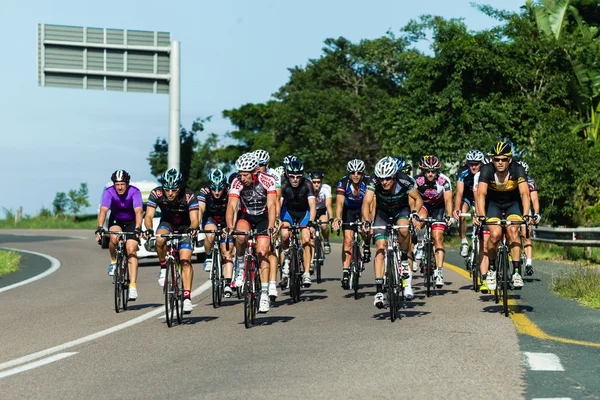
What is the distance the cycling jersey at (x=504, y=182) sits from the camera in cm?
1312

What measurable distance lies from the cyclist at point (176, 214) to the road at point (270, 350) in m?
0.71

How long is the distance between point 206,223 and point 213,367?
270 inches

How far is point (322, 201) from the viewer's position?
749 inches

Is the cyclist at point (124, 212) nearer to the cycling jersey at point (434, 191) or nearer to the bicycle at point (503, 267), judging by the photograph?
the bicycle at point (503, 267)

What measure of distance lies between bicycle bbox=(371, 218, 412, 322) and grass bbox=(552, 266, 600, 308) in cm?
280

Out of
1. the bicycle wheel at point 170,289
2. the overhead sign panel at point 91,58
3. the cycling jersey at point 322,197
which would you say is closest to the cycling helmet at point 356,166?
the cycling jersey at point 322,197

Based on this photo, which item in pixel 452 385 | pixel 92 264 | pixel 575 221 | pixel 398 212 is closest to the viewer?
pixel 452 385

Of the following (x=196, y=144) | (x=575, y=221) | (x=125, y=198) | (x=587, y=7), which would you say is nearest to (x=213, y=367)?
(x=125, y=198)

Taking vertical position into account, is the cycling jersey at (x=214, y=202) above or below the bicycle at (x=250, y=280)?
above

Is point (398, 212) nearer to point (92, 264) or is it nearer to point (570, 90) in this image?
point (92, 264)

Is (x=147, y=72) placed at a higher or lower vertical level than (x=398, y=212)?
higher

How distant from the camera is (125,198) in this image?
47.3 ft

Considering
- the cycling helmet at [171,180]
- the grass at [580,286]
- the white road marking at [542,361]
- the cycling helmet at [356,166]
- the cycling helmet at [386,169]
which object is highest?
the cycling helmet at [356,166]

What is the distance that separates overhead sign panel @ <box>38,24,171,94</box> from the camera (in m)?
38.0
